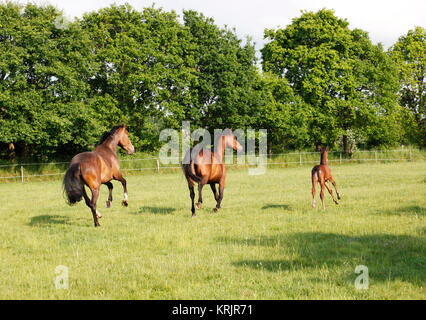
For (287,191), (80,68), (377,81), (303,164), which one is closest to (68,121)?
(80,68)

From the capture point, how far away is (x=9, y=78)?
28469 millimetres

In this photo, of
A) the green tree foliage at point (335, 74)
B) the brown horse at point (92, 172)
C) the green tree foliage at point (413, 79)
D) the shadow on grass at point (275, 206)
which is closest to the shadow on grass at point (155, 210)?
the brown horse at point (92, 172)

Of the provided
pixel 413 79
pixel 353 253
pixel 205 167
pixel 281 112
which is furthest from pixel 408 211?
pixel 413 79

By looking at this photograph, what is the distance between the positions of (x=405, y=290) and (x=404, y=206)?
290 inches

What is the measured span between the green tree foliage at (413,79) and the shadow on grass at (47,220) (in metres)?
45.9

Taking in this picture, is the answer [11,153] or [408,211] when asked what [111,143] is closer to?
[408,211]

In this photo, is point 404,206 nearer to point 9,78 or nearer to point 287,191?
point 287,191

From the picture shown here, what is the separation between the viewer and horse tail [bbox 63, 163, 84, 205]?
999 cm

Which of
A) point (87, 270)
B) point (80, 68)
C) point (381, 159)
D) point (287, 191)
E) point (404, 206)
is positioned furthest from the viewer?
point (381, 159)

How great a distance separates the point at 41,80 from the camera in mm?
30516

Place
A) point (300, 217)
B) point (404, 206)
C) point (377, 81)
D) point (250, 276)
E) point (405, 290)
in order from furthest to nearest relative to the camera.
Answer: point (377, 81), point (404, 206), point (300, 217), point (250, 276), point (405, 290)

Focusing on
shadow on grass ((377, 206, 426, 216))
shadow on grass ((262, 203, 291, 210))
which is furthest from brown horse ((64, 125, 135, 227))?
shadow on grass ((377, 206, 426, 216))

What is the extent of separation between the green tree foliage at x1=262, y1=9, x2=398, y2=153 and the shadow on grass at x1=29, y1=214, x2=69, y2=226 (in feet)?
110

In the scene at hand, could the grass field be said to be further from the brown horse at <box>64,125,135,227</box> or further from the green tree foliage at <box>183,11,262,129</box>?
the green tree foliage at <box>183,11,262,129</box>
